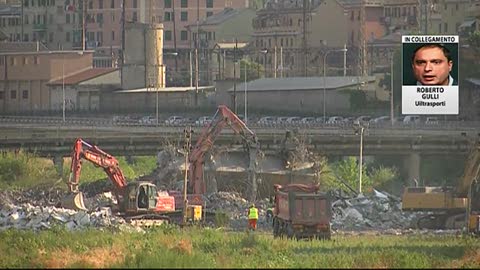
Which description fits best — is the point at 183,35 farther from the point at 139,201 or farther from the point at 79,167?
the point at 139,201

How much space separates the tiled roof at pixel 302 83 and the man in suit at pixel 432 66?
5414cm

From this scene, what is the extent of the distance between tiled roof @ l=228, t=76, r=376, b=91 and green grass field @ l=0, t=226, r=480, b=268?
5265 centimetres

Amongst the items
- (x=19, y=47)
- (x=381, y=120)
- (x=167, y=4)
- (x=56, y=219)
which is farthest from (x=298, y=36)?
(x=56, y=219)

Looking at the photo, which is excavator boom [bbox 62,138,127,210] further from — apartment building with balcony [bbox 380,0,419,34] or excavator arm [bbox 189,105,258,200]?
apartment building with balcony [bbox 380,0,419,34]

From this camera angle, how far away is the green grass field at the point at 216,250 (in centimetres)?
3516

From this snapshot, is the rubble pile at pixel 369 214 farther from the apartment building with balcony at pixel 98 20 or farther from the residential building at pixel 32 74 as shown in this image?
the apartment building with balcony at pixel 98 20

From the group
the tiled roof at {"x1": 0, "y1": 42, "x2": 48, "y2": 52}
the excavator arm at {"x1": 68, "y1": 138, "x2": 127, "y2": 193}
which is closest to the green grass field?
the excavator arm at {"x1": 68, "y1": 138, "x2": 127, "y2": 193}

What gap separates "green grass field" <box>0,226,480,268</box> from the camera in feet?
115

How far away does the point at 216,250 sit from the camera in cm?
4147

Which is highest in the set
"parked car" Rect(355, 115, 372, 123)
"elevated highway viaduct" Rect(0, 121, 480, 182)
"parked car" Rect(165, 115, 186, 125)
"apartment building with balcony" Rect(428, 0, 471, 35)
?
"apartment building with balcony" Rect(428, 0, 471, 35)

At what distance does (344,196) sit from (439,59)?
64.5 feet

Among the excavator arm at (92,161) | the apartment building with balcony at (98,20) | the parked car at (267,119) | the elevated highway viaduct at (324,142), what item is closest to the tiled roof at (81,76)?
the parked car at (267,119)

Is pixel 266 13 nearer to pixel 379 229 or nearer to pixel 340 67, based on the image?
pixel 340 67

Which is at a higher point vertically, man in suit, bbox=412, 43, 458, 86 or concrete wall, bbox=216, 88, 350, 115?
man in suit, bbox=412, 43, 458, 86
